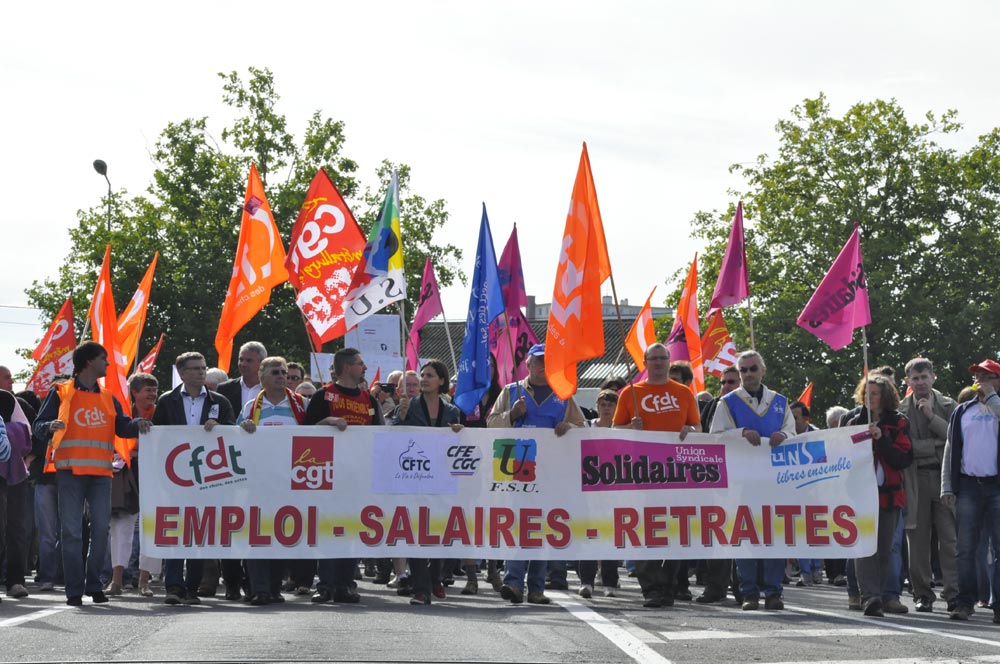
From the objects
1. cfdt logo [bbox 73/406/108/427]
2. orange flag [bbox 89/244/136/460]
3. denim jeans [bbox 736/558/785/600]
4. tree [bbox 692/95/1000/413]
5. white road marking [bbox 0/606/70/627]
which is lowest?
white road marking [bbox 0/606/70/627]

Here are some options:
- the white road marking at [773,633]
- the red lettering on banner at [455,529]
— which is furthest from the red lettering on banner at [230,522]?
the white road marking at [773,633]

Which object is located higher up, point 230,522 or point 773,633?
point 230,522

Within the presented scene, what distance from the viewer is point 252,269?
15.7m

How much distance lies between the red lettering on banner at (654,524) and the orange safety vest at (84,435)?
4.33m

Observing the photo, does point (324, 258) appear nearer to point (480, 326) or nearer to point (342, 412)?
point (480, 326)

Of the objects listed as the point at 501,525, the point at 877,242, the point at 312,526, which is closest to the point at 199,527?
the point at 312,526

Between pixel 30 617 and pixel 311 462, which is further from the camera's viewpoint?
pixel 311 462

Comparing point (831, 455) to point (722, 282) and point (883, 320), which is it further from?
point (883, 320)

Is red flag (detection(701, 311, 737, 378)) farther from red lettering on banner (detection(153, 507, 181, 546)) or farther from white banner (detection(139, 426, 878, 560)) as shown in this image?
red lettering on banner (detection(153, 507, 181, 546))

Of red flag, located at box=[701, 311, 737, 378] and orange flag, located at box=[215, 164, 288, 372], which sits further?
red flag, located at box=[701, 311, 737, 378]

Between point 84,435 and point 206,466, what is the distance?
996 millimetres

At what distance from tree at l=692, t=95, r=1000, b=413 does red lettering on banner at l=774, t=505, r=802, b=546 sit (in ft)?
108

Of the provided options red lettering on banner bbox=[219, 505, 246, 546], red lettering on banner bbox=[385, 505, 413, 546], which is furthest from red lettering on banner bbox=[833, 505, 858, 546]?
red lettering on banner bbox=[219, 505, 246, 546]

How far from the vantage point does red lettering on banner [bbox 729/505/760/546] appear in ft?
40.8
